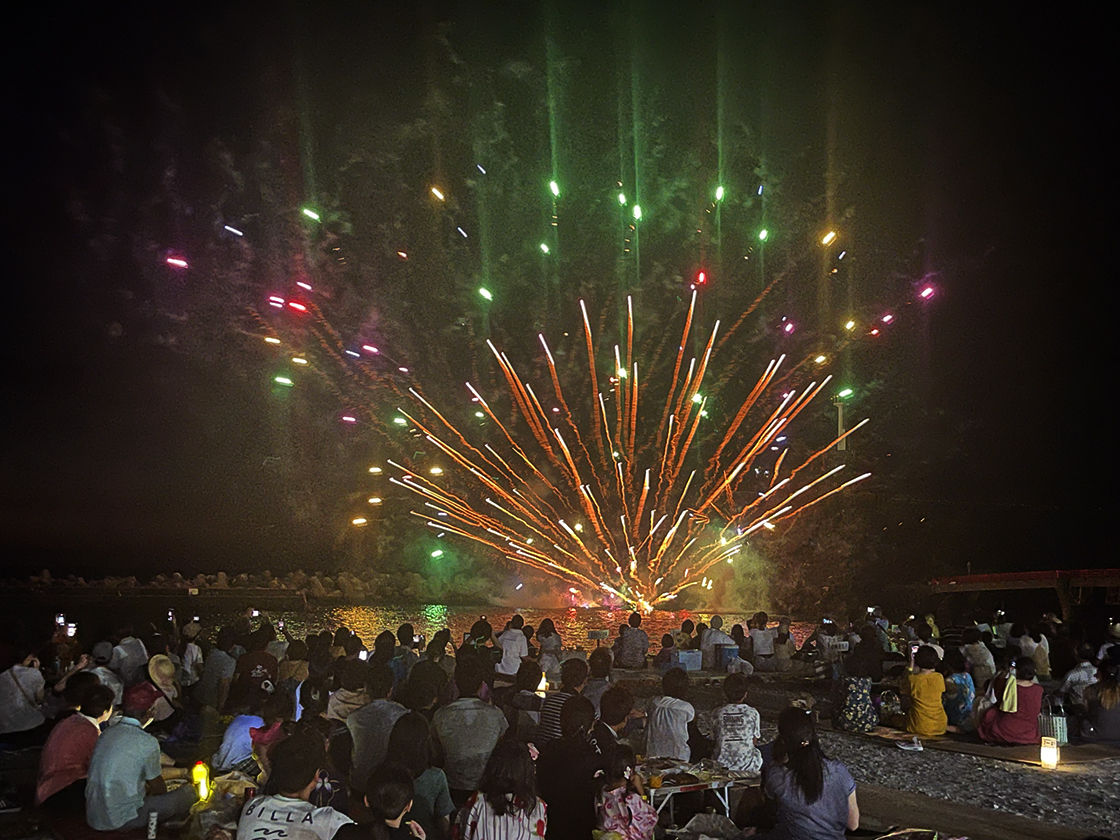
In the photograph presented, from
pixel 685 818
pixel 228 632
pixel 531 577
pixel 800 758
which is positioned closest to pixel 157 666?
pixel 228 632

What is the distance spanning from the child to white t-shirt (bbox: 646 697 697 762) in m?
2.03

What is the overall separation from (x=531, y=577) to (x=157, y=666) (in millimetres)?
31468

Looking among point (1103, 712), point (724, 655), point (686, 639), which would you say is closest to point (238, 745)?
point (1103, 712)

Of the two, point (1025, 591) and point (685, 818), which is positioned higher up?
point (1025, 591)

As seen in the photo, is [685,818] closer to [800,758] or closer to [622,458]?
[800,758]

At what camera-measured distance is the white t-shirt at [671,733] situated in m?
8.02

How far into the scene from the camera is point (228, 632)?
531 inches

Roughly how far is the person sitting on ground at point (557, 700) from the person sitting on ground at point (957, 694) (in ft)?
22.6

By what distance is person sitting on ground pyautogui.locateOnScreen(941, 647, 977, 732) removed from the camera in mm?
12305

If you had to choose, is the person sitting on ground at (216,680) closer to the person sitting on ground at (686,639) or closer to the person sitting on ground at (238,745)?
the person sitting on ground at (238,745)

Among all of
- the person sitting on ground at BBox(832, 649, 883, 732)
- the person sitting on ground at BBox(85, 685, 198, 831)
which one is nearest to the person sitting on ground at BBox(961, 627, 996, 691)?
the person sitting on ground at BBox(832, 649, 883, 732)

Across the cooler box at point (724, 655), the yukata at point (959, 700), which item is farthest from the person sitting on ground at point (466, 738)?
the cooler box at point (724, 655)

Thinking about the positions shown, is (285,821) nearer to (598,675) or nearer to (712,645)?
(598,675)

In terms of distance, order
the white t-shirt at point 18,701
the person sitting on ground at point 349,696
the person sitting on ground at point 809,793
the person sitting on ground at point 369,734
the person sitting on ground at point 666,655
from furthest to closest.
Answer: the person sitting on ground at point 666,655 → the white t-shirt at point 18,701 → the person sitting on ground at point 349,696 → the person sitting on ground at point 369,734 → the person sitting on ground at point 809,793
